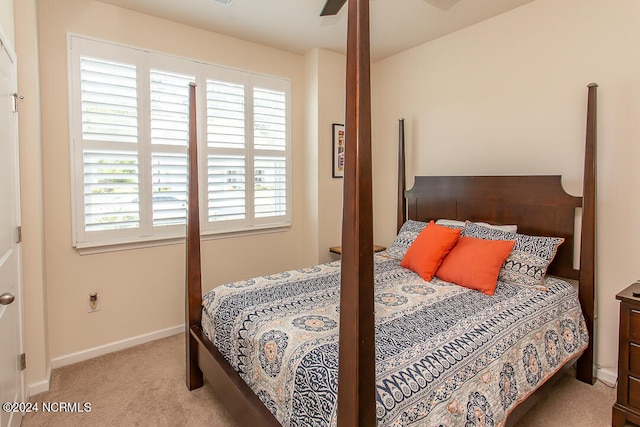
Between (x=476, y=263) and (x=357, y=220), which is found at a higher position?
(x=357, y=220)

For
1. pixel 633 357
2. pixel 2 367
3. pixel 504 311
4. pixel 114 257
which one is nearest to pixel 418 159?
pixel 504 311

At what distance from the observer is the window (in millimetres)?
2561

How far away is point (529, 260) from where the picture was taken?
225 centimetres

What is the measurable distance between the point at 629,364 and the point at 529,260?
2.34 feet

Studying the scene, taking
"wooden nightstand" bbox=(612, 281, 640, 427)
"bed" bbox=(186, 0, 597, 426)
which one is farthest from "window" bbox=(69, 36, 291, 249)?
"wooden nightstand" bbox=(612, 281, 640, 427)

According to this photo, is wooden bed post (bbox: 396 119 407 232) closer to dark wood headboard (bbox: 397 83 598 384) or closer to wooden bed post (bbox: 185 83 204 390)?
dark wood headboard (bbox: 397 83 598 384)

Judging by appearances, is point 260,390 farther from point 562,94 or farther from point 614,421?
point 562,94

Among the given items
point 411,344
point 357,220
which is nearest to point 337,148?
point 411,344

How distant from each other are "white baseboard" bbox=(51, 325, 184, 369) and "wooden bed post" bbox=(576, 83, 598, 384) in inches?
124

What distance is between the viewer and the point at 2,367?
152cm

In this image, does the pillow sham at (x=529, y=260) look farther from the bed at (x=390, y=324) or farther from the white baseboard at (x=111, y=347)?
the white baseboard at (x=111, y=347)

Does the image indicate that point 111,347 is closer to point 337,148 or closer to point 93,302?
point 93,302

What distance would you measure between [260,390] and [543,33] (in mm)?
3009

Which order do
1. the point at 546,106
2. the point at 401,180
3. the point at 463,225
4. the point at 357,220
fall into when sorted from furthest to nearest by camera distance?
the point at 401,180, the point at 463,225, the point at 546,106, the point at 357,220
